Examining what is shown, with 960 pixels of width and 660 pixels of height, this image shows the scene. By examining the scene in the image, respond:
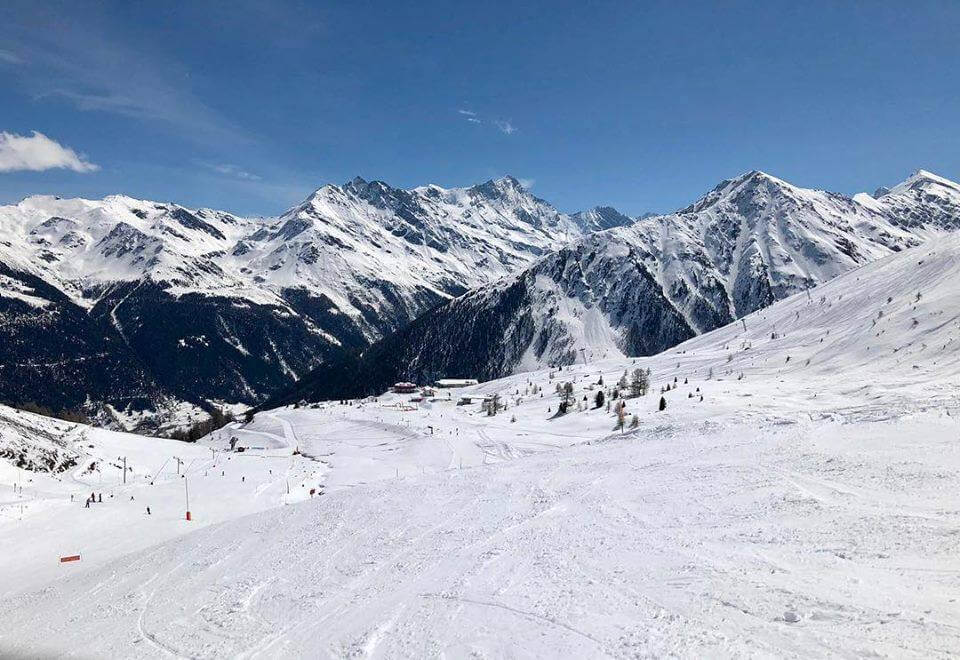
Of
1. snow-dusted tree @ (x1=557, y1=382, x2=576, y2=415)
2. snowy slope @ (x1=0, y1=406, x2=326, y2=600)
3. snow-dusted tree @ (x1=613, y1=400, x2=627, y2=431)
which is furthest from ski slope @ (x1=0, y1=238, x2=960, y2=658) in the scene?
snow-dusted tree @ (x1=557, y1=382, x2=576, y2=415)

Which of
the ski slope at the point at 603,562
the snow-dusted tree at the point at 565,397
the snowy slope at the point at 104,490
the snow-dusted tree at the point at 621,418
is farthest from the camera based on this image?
the snow-dusted tree at the point at 565,397

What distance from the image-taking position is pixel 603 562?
76.0 feet

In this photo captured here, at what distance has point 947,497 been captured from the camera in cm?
2538

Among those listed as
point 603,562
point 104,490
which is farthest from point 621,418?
point 104,490

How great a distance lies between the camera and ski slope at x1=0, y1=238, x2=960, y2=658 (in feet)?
57.2

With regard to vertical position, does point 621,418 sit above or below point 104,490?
above

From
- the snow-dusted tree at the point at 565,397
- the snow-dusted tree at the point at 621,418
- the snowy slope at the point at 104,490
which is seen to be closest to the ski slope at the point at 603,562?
the snowy slope at the point at 104,490

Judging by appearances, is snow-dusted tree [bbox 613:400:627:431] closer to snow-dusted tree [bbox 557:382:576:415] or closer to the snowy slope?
snow-dusted tree [bbox 557:382:576:415]

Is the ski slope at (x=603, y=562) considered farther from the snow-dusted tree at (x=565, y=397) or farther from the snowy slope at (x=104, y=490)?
the snow-dusted tree at (x=565, y=397)

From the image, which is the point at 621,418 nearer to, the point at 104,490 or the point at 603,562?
the point at 603,562

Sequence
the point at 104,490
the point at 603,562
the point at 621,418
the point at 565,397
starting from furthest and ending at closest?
the point at 565,397 → the point at 621,418 → the point at 104,490 → the point at 603,562

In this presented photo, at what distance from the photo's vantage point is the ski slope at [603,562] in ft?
57.2

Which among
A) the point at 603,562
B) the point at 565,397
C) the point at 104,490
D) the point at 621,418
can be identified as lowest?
the point at 104,490

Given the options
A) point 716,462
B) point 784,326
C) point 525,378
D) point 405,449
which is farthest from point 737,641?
point 525,378
